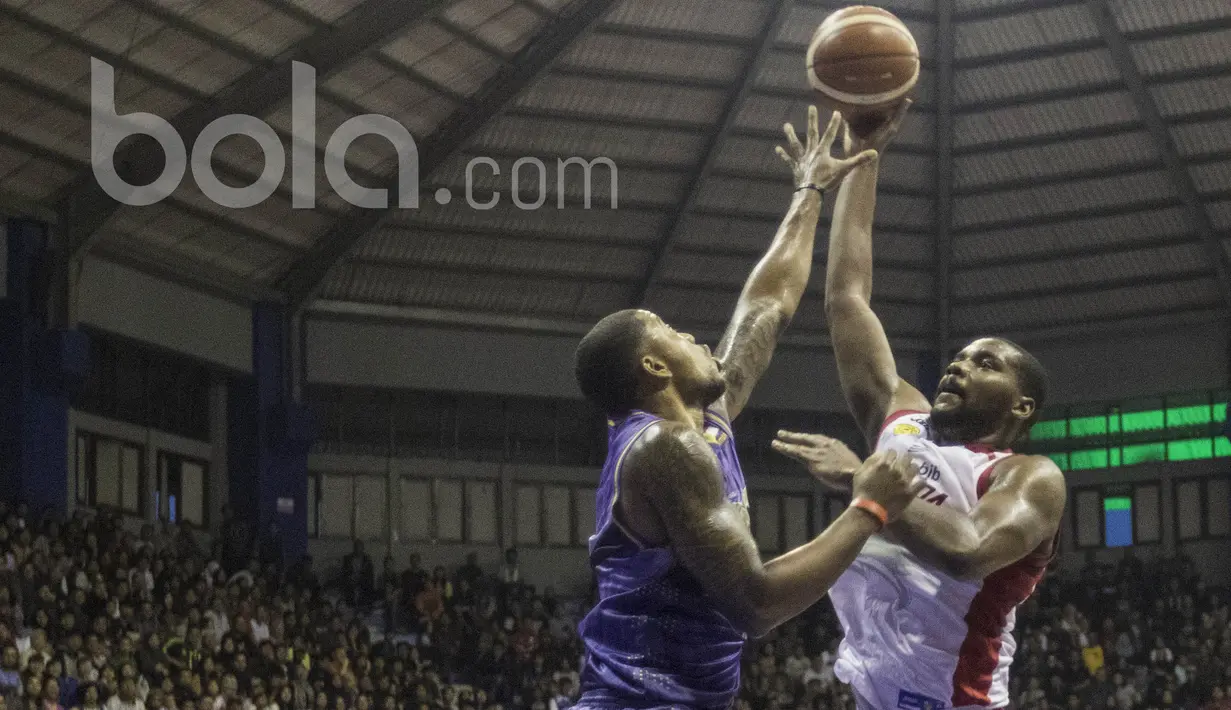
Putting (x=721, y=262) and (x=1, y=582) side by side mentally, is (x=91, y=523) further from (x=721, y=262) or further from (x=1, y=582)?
(x=721, y=262)

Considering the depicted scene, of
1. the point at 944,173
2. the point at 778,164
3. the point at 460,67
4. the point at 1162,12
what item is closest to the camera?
the point at 460,67

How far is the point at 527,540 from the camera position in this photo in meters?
29.3

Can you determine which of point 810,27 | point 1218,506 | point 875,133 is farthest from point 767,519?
point 875,133

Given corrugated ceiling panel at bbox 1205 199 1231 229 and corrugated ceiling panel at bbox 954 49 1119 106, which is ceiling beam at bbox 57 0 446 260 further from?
corrugated ceiling panel at bbox 1205 199 1231 229

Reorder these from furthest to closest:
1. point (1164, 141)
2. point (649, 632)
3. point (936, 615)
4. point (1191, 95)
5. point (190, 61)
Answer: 1. point (1164, 141)
2. point (1191, 95)
3. point (190, 61)
4. point (936, 615)
5. point (649, 632)

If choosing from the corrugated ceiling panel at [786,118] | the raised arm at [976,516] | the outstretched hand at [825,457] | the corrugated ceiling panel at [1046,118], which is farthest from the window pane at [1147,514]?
the outstretched hand at [825,457]

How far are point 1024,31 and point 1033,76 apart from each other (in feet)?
2.96

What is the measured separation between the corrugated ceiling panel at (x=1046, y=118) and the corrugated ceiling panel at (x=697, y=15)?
4184 millimetres

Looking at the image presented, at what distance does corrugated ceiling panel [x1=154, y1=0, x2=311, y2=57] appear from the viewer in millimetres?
20141

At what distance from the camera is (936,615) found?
5.82 meters

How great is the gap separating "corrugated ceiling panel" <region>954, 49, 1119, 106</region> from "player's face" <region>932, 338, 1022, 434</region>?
20.2 m

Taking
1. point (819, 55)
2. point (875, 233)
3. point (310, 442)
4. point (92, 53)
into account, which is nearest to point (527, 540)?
point (310, 442)

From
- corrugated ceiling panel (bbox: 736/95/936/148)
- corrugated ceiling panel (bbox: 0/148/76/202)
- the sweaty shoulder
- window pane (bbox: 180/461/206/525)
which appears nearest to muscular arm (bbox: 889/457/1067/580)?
the sweaty shoulder

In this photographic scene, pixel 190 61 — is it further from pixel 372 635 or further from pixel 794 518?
pixel 794 518
